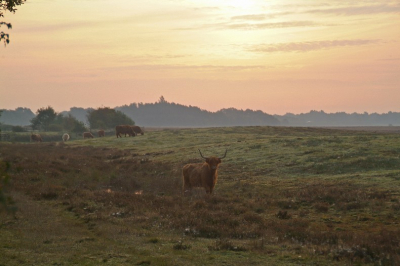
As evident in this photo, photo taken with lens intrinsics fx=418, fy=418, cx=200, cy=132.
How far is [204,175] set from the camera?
82.1ft

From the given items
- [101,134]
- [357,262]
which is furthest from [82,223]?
[101,134]

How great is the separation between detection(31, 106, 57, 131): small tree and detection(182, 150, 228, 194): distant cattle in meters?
114

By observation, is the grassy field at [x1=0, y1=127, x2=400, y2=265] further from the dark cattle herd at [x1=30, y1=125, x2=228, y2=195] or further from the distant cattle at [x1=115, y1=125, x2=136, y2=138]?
the distant cattle at [x1=115, y1=125, x2=136, y2=138]

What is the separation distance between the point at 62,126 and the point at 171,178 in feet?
355

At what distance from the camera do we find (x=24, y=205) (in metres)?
19.5

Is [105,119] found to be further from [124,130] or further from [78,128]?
[124,130]

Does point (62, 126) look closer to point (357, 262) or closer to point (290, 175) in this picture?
point (290, 175)

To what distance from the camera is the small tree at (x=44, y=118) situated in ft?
425

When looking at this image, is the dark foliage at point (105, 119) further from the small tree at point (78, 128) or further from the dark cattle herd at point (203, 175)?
the dark cattle herd at point (203, 175)

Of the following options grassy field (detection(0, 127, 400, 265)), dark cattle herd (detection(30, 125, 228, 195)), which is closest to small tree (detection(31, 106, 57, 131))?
grassy field (detection(0, 127, 400, 265))

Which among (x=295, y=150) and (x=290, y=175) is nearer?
(x=290, y=175)

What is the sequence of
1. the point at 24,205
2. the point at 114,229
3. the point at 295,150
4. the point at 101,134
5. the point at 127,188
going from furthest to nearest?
the point at 101,134 → the point at 295,150 → the point at 127,188 → the point at 24,205 → the point at 114,229

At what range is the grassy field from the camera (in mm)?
11969

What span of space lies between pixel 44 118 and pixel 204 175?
116557 millimetres
